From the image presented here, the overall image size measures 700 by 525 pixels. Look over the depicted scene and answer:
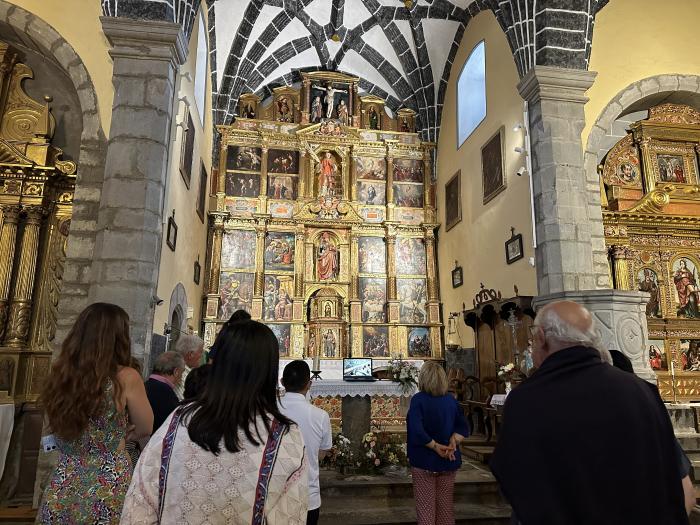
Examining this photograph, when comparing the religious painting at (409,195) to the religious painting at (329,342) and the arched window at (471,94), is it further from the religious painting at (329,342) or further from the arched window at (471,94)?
the religious painting at (329,342)

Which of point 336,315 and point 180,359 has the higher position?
point 336,315

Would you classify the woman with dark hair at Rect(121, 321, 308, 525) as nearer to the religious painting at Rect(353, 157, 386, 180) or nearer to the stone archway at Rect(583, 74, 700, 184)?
the stone archway at Rect(583, 74, 700, 184)

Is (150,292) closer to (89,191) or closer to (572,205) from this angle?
(89,191)

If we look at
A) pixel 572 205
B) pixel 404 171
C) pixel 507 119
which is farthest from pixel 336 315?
pixel 572 205

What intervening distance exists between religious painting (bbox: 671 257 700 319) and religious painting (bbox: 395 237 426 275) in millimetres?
6071

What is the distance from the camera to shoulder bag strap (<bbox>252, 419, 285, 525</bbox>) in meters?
1.51

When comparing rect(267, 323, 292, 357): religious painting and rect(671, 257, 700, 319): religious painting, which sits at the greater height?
rect(671, 257, 700, 319): religious painting

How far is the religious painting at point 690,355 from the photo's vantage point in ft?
34.3

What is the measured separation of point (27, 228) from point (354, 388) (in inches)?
209

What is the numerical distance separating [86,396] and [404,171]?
13472 millimetres

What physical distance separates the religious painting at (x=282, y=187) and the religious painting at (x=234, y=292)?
98.4 inches

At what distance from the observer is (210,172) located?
1373 cm

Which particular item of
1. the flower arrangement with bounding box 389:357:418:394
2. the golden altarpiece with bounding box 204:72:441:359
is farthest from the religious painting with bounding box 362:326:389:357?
the flower arrangement with bounding box 389:357:418:394

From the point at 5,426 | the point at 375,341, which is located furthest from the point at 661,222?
the point at 5,426
